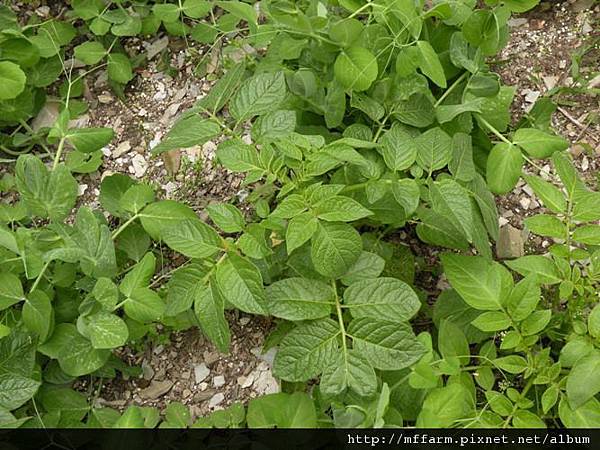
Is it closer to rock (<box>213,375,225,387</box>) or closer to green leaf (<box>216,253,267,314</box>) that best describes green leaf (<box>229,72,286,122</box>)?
green leaf (<box>216,253,267,314</box>)

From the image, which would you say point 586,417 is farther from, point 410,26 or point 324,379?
point 410,26

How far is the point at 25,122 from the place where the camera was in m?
2.29

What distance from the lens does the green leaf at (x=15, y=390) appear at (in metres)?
1.58

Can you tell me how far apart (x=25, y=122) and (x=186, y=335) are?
929mm

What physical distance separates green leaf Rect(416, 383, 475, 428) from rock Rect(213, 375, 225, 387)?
614 millimetres

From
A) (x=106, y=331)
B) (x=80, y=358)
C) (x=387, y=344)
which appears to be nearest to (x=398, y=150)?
(x=387, y=344)

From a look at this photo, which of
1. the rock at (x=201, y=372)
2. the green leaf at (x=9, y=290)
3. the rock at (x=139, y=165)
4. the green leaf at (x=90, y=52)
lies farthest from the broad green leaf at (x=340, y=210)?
the green leaf at (x=90, y=52)

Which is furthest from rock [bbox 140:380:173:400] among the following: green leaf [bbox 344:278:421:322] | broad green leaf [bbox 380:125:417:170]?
broad green leaf [bbox 380:125:417:170]

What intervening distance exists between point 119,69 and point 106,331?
1.02m

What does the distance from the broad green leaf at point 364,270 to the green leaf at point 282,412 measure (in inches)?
10.7

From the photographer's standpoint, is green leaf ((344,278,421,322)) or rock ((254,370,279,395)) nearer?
green leaf ((344,278,421,322))

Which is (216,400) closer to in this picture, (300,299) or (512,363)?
(300,299)

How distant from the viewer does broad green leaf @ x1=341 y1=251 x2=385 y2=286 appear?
1.59 m

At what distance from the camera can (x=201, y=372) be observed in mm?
1863
